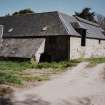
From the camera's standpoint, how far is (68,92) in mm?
16078

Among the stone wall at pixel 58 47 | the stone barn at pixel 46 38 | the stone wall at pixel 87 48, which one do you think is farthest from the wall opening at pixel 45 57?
the stone wall at pixel 87 48

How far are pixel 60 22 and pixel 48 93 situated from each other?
68.2ft

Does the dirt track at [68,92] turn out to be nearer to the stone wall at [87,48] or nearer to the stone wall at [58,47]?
the stone wall at [58,47]

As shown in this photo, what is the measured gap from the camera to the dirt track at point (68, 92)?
1411 centimetres

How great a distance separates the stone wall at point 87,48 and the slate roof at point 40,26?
2.99 feet

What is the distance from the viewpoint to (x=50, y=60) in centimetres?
3359

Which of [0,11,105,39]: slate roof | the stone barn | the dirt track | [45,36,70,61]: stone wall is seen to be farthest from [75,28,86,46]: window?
the dirt track

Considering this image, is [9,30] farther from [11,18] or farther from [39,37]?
[39,37]

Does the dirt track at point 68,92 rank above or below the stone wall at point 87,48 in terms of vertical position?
below

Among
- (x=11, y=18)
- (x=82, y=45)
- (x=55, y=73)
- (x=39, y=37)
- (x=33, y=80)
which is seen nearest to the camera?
(x=33, y=80)

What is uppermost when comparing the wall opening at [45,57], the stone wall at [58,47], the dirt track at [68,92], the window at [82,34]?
the window at [82,34]

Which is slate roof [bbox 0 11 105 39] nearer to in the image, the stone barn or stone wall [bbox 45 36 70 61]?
the stone barn

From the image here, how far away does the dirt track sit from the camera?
14109mm


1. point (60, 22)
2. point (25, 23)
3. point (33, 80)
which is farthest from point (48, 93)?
point (25, 23)
